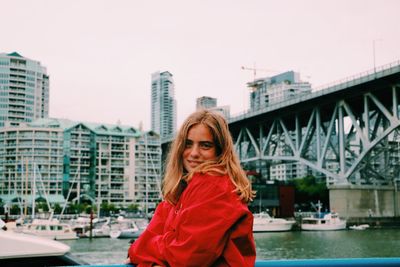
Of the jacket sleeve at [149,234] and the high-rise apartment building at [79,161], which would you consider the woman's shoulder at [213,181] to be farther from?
the high-rise apartment building at [79,161]

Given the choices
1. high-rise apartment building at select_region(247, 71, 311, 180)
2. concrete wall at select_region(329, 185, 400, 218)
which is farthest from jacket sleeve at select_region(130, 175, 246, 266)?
high-rise apartment building at select_region(247, 71, 311, 180)

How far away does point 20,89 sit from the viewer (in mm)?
99812

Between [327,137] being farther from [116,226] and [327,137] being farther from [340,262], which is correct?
[340,262]

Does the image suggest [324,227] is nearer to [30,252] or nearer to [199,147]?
[30,252]

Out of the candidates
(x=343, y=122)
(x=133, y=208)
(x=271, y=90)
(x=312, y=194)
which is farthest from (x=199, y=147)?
(x=271, y=90)

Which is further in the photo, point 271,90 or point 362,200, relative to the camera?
point 271,90

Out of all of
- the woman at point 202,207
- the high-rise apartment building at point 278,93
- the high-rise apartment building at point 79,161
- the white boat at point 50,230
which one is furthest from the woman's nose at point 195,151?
the high-rise apartment building at point 278,93

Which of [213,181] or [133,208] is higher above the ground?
[213,181]

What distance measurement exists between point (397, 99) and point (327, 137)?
6.39m

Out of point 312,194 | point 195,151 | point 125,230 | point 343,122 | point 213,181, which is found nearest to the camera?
point 213,181

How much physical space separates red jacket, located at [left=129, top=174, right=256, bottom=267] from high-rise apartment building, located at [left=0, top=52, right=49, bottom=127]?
99767 mm

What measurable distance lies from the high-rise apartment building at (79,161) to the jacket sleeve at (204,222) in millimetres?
71393

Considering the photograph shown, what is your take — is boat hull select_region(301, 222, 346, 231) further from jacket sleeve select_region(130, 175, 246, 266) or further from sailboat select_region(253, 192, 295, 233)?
jacket sleeve select_region(130, 175, 246, 266)

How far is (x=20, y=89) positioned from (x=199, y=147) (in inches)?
4086
